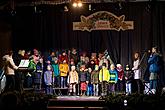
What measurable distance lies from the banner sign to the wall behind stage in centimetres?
16

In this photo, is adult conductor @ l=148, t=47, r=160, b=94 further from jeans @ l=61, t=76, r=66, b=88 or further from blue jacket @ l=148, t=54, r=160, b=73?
jeans @ l=61, t=76, r=66, b=88

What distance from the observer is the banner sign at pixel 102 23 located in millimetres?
14875

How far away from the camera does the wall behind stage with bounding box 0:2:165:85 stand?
1456 cm

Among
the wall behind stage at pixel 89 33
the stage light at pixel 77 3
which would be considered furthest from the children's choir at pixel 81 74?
the stage light at pixel 77 3

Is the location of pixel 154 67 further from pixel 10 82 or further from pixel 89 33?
pixel 10 82

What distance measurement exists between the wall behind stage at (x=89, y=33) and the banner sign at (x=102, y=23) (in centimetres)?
16

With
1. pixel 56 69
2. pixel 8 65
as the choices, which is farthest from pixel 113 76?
pixel 8 65

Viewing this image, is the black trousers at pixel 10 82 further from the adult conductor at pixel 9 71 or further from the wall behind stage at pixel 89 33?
the wall behind stage at pixel 89 33

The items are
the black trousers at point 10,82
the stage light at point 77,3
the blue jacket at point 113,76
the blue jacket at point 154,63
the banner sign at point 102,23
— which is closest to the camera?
the black trousers at point 10,82

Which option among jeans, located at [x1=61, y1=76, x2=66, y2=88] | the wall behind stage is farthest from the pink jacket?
the wall behind stage

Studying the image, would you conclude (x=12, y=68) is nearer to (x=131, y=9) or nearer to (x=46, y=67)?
(x=46, y=67)

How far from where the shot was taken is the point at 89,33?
594 inches

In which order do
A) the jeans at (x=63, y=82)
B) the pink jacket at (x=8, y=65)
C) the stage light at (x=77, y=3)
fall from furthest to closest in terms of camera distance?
the jeans at (x=63, y=82)
the stage light at (x=77, y=3)
the pink jacket at (x=8, y=65)

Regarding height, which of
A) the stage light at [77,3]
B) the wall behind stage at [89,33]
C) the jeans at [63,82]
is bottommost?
the jeans at [63,82]
